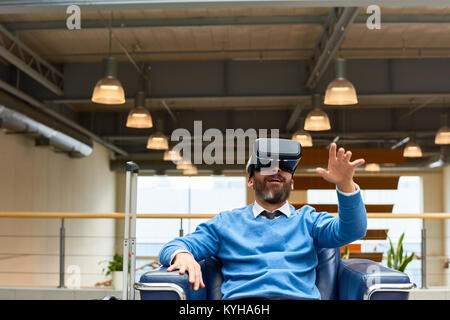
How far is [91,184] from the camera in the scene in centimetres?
729

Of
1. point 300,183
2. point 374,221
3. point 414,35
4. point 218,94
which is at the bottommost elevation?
point 374,221

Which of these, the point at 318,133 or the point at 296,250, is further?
the point at 318,133

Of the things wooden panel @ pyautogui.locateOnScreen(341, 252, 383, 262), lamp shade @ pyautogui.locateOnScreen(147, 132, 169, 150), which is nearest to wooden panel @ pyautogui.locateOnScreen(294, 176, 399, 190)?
wooden panel @ pyautogui.locateOnScreen(341, 252, 383, 262)

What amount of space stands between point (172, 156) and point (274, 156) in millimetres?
4862

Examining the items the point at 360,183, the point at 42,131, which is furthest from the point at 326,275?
the point at 42,131

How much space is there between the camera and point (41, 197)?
22.8 ft

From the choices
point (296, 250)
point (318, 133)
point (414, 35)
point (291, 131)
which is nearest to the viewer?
point (296, 250)

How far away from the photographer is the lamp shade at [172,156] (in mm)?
6617

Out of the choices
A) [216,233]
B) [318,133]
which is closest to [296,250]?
[216,233]

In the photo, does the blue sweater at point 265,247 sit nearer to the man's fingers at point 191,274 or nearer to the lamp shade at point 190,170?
the man's fingers at point 191,274

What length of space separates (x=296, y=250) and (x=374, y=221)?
4059 millimetres

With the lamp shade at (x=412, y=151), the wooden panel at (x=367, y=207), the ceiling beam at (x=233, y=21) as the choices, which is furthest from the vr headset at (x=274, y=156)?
the lamp shade at (x=412, y=151)

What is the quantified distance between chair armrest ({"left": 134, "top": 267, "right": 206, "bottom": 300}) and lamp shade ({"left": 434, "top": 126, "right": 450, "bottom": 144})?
18.1ft
